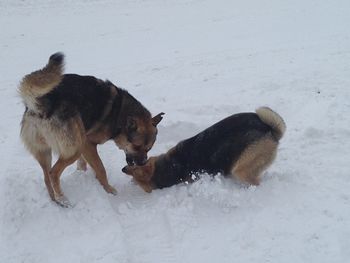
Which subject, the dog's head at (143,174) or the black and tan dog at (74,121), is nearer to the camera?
the black and tan dog at (74,121)

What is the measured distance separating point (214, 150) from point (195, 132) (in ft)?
4.93

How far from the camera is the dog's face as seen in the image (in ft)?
18.0

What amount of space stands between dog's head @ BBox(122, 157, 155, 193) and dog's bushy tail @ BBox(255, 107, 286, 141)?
1.86 metres

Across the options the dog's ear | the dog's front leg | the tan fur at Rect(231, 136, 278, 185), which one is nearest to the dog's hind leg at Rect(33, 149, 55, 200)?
the dog's front leg

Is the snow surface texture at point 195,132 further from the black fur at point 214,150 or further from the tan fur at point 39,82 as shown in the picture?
the tan fur at point 39,82

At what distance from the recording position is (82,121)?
5.15 metres

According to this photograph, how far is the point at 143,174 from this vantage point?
5.68m

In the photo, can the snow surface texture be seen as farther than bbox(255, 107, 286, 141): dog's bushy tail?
No

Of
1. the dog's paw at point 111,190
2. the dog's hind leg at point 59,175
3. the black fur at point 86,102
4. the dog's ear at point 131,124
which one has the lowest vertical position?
the dog's paw at point 111,190

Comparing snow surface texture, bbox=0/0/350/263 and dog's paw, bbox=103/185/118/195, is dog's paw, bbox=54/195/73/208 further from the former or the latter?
dog's paw, bbox=103/185/118/195

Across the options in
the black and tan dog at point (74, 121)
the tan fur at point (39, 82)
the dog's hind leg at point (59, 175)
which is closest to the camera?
the tan fur at point (39, 82)

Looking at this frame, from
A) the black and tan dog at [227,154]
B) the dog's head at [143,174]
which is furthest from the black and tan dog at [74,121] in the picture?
the black and tan dog at [227,154]

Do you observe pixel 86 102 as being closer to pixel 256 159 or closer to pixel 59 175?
pixel 59 175

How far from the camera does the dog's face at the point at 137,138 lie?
18.0 feet
